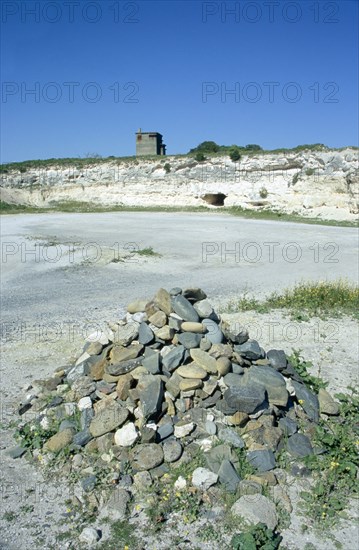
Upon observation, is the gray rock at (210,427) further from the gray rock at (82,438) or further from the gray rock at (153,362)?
the gray rock at (82,438)

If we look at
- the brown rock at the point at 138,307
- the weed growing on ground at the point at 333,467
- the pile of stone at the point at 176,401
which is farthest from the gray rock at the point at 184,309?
the weed growing on ground at the point at 333,467

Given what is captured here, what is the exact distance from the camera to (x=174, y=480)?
3.93 m

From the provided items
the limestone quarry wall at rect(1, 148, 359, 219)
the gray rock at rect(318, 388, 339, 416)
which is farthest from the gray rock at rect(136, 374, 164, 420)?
the limestone quarry wall at rect(1, 148, 359, 219)

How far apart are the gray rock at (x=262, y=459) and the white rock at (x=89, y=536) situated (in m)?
1.49

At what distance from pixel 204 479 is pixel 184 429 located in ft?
1.96

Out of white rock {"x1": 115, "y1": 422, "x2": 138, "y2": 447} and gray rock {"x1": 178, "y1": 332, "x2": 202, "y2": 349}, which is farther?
gray rock {"x1": 178, "y1": 332, "x2": 202, "y2": 349}

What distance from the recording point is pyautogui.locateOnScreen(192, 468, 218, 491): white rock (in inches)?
151

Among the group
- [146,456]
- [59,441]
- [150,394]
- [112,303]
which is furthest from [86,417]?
[112,303]

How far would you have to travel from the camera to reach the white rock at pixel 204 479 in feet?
12.6

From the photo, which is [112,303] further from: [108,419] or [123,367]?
[108,419]

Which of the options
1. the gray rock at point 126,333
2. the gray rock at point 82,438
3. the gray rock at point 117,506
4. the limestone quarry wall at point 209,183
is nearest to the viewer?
the gray rock at point 117,506

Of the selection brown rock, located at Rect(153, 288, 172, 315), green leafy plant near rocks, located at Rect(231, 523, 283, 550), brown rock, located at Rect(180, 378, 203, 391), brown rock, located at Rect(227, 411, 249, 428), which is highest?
brown rock, located at Rect(153, 288, 172, 315)

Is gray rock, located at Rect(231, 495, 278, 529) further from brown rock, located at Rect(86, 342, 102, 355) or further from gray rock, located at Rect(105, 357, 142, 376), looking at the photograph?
brown rock, located at Rect(86, 342, 102, 355)

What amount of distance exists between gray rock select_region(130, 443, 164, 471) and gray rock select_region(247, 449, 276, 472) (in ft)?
2.71
